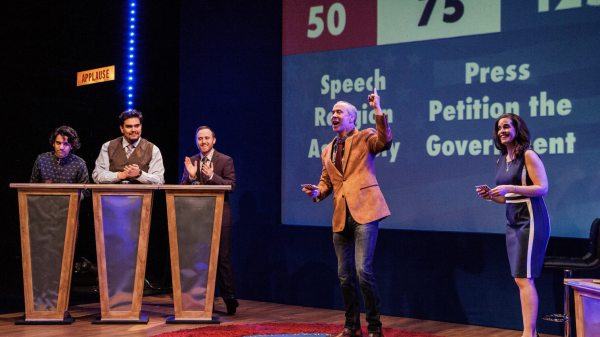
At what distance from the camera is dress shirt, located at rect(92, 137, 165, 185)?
4195 mm

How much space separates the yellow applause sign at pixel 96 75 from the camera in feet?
22.0

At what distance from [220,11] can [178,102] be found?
1232 mm

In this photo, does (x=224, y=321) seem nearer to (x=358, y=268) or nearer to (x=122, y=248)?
(x=122, y=248)

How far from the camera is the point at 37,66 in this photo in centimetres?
703

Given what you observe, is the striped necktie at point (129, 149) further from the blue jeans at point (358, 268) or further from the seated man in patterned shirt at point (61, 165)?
the blue jeans at point (358, 268)

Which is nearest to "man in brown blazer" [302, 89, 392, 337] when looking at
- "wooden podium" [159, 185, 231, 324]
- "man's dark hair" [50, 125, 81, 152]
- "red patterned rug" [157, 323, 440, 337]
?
"red patterned rug" [157, 323, 440, 337]

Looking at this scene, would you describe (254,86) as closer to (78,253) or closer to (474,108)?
(474,108)

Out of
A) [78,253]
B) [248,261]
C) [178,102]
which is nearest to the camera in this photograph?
[248,261]

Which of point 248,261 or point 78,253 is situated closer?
point 248,261

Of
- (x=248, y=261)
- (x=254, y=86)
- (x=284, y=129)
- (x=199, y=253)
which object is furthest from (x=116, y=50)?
(x=199, y=253)

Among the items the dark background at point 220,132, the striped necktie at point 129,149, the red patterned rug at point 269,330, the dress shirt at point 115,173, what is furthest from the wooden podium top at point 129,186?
the dark background at point 220,132

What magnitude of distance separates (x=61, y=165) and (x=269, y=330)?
230 centimetres

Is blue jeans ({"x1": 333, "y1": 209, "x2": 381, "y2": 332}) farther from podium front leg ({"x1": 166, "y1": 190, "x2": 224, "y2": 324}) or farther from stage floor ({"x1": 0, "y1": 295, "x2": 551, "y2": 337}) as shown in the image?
podium front leg ({"x1": 166, "y1": 190, "x2": 224, "y2": 324})

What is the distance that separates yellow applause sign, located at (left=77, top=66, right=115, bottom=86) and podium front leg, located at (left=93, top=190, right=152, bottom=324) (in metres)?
3.00
